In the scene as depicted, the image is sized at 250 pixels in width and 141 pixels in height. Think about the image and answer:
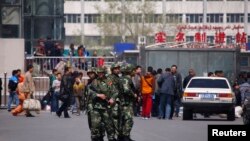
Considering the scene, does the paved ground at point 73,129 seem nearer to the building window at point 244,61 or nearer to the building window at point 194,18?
the building window at point 244,61

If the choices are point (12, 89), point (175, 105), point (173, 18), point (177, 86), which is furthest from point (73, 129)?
point (173, 18)

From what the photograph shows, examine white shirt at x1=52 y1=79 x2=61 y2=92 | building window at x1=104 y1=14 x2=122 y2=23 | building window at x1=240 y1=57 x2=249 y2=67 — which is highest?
building window at x1=104 y1=14 x2=122 y2=23

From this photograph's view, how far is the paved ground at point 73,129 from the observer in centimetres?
2706

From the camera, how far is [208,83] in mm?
37656

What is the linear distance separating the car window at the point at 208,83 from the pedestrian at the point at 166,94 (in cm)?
71

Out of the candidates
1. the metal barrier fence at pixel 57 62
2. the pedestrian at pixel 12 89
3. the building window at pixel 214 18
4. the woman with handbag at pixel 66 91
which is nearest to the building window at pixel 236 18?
the building window at pixel 214 18

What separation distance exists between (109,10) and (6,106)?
50215 mm

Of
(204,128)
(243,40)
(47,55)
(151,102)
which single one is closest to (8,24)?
(47,55)

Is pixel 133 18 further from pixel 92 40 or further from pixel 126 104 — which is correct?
pixel 126 104

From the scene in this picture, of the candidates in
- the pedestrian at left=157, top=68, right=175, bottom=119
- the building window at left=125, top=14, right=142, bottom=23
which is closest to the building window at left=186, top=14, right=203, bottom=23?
the building window at left=125, top=14, right=142, bottom=23

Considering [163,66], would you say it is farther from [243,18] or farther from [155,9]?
[243,18]

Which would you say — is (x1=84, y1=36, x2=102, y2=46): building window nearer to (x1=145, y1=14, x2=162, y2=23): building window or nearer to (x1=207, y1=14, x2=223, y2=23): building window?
(x1=145, y1=14, x2=162, y2=23): building window

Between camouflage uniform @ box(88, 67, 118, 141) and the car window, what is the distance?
568 inches

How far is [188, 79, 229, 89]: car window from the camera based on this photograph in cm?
3756
